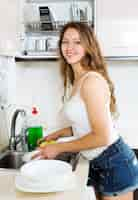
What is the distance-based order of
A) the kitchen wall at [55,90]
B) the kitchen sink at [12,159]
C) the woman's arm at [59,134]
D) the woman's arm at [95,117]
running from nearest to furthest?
the woman's arm at [95,117] → the kitchen sink at [12,159] → the woman's arm at [59,134] → the kitchen wall at [55,90]

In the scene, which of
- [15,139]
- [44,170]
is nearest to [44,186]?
[44,170]

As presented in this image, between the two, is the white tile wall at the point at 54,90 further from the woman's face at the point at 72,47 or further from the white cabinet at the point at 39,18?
the woman's face at the point at 72,47

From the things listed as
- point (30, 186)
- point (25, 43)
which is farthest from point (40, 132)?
point (30, 186)

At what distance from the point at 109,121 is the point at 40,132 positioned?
88 cm

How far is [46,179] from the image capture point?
1.08 metres

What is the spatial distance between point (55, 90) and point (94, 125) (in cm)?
119

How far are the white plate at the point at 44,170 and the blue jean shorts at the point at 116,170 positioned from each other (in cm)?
29

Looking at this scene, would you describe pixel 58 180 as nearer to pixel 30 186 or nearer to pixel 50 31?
pixel 30 186

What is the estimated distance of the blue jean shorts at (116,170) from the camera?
1.42 meters

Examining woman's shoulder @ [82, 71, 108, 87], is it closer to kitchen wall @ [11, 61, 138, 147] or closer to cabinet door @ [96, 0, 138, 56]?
cabinet door @ [96, 0, 138, 56]

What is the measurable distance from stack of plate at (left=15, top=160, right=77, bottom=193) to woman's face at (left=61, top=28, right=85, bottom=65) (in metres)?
0.55

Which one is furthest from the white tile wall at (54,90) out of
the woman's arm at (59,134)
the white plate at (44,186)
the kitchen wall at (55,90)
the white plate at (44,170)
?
the white plate at (44,186)

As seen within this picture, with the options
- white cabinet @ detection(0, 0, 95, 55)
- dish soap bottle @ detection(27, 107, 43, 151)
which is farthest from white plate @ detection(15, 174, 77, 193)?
white cabinet @ detection(0, 0, 95, 55)

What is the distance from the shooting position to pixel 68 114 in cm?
142
